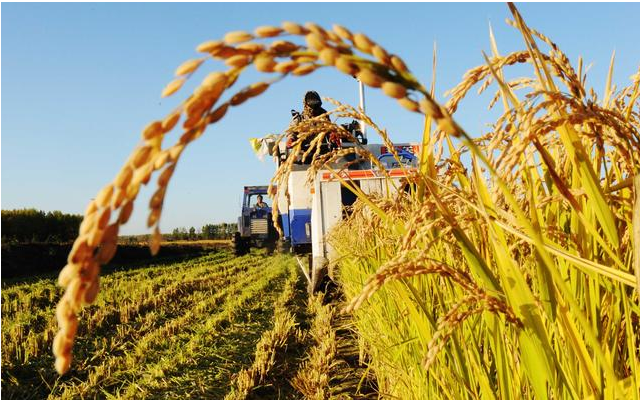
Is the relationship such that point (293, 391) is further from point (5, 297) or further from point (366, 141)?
point (5, 297)

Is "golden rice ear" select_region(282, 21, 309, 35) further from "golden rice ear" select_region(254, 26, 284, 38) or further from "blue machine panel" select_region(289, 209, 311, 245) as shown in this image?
"blue machine panel" select_region(289, 209, 311, 245)

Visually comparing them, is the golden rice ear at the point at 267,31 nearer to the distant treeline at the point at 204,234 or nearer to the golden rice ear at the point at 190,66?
the golden rice ear at the point at 190,66

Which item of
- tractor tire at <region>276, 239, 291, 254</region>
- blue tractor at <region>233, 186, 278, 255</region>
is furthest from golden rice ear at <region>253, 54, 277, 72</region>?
blue tractor at <region>233, 186, 278, 255</region>

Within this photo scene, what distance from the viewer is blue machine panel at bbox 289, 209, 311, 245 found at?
9.08m

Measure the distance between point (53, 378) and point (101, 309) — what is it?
3.41 meters

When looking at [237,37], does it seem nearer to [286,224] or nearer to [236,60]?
[236,60]

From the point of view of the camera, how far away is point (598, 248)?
1614 millimetres

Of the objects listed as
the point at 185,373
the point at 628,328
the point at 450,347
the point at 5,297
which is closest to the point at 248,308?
the point at 185,373

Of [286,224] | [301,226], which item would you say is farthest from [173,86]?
[286,224]

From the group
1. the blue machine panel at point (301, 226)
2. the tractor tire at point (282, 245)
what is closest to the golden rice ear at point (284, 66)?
the blue machine panel at point (301, 226)

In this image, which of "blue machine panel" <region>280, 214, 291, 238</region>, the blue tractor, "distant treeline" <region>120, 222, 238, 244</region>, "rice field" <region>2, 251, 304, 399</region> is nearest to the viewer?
"rice field" <region>2, 251, 304, 399</region>

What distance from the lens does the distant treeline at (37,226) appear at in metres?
24.3

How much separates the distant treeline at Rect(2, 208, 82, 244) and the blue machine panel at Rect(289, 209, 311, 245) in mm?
17806

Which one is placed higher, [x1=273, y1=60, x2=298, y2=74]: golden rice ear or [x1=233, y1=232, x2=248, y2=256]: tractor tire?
[x1=273, y1=60, x2=298, y2=74]: golden rice ear
